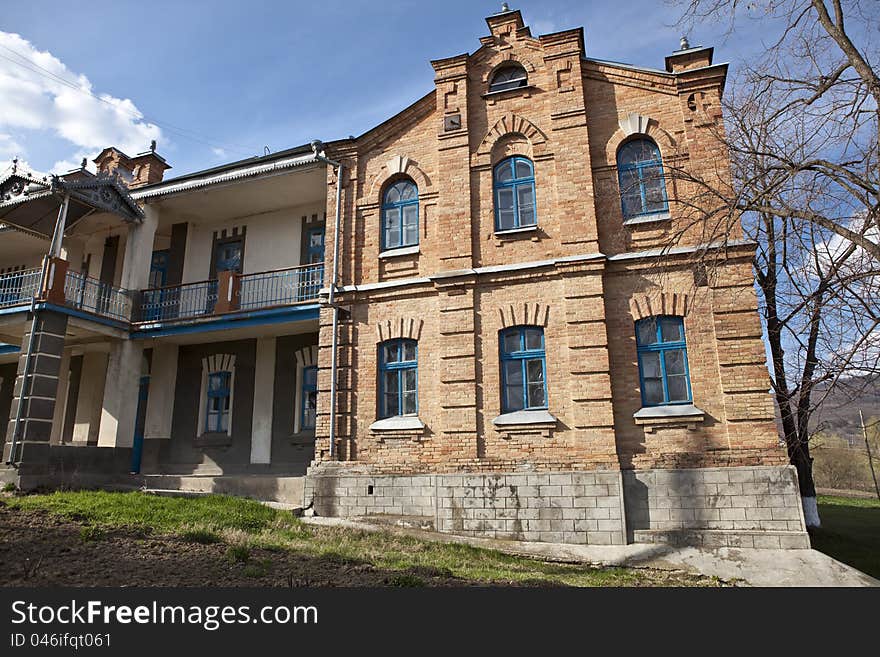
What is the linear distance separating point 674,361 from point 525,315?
2.95 metres

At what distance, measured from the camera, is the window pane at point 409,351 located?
12.9m

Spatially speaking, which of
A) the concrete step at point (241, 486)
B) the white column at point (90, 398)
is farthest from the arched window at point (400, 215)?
the white column at point (90, 398)

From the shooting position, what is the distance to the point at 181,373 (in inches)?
661

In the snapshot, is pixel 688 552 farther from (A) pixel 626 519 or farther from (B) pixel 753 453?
(B) pixel 753 453

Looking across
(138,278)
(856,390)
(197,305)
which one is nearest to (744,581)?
(856,390)

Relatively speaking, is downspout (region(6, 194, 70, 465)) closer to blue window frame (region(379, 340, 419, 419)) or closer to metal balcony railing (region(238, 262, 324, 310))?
metal balcony railing (region(238, 262, 324, 310))

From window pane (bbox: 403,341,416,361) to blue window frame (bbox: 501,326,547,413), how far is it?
A: 1.99 m

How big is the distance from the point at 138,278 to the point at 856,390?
16.3 metres

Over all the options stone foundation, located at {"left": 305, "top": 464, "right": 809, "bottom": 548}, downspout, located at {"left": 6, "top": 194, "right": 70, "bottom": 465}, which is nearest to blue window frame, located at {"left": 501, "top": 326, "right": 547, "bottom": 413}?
stone foundation, located at {"left": 305, "top": 464, "right": 809, "bottom": 548}

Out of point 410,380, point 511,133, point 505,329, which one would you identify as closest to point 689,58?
point 511,133

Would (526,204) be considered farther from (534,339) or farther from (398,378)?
(398,378)

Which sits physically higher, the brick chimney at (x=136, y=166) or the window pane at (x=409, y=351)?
the brick chimney at (x=136, y=166)

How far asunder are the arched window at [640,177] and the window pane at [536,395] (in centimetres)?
388

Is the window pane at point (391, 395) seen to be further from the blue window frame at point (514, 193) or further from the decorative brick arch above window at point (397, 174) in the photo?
the decorative brick arch above window at point (397, 174)
